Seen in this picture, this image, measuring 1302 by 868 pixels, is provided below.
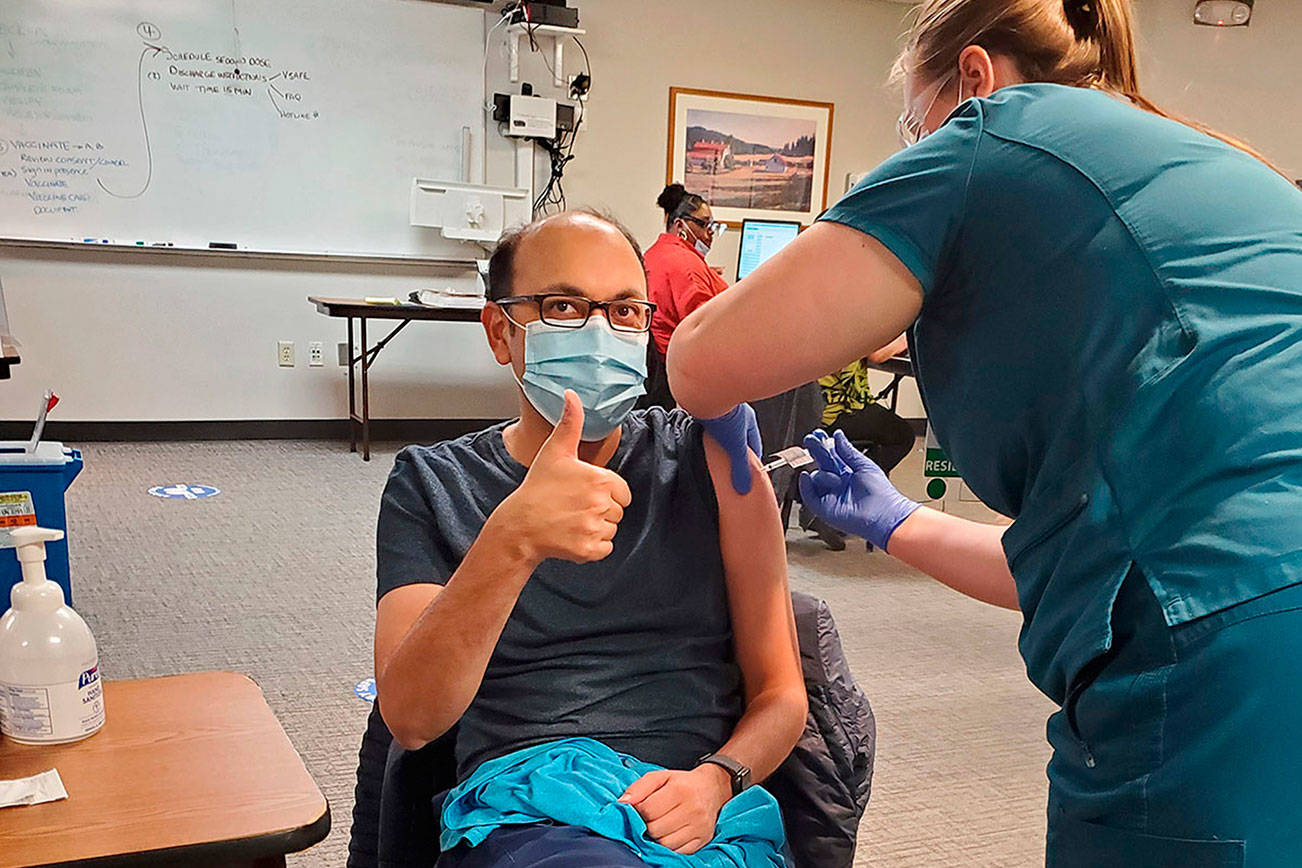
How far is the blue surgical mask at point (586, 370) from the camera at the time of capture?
3.80ft

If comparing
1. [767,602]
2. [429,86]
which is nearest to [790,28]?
[429,86]

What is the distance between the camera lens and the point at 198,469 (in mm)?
4508

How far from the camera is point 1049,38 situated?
902 millimetres

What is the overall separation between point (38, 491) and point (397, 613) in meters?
0.55

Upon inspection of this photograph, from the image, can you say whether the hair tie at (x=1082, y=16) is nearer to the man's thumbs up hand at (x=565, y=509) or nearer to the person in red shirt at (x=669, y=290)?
the man's thumbs up hand at (x=565, y=509)

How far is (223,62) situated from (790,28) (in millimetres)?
3063

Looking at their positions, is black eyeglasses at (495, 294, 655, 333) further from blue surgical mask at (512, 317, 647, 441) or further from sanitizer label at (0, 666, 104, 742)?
sanitizer label at (0, 666, 104, 742)

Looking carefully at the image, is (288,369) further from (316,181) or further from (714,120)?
(714,120)

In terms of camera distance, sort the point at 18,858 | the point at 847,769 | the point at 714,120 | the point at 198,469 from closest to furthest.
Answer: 1. the point at 18,858
2. the point at 847,769
3. the point at 198,469
4. the point at 714,120

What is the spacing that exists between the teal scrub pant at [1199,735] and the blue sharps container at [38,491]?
1108mm

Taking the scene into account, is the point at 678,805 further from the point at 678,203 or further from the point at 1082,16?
the point at 678,203

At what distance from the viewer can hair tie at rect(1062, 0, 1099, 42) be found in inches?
35.8

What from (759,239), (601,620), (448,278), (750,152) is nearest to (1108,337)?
(601,620)

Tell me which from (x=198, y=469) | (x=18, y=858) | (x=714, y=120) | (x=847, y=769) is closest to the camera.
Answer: (x=18, y=858)
